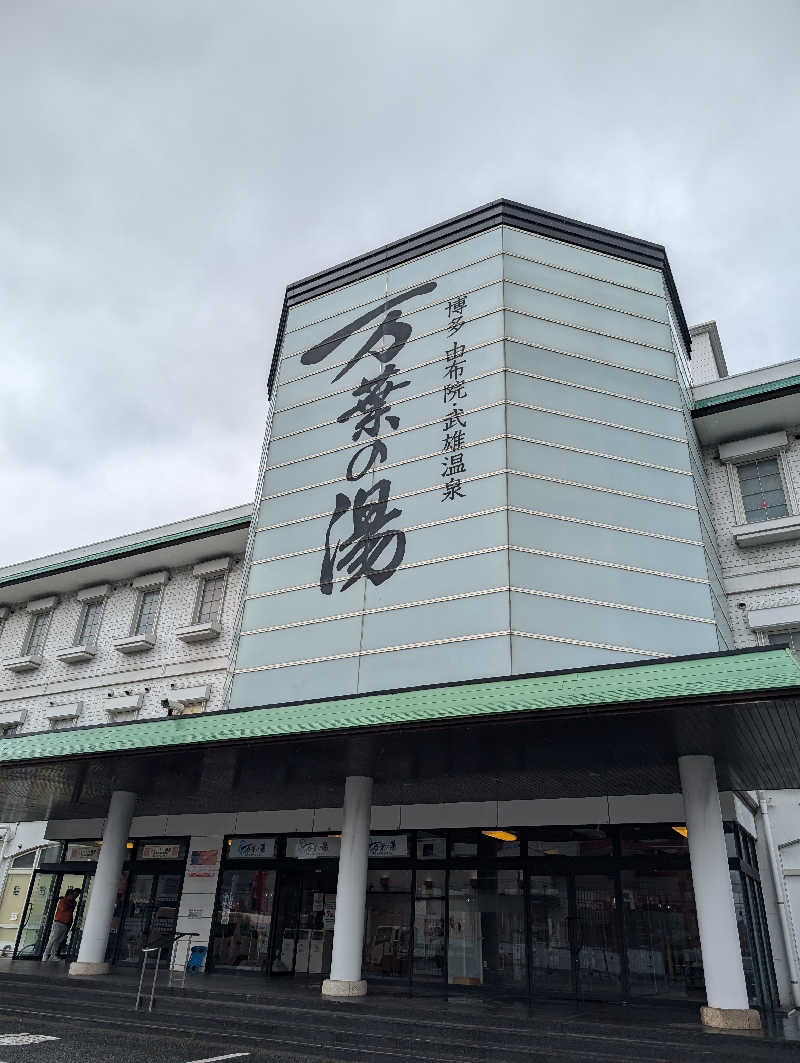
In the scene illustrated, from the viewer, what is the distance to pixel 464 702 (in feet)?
38.1

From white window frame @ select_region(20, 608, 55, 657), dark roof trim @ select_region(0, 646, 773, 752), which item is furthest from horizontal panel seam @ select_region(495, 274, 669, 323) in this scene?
white window frame @ select_region(20, 608, 55, 657)

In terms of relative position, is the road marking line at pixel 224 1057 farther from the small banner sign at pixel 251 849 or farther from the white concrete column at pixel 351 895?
the small banner sign at pixel 251 849

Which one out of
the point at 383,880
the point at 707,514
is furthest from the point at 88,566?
the point at 707,514

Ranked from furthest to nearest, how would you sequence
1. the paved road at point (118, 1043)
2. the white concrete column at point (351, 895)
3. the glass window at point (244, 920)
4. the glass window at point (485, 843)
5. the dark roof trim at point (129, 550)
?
the dark roof trim at point (129, 550), the glass window at point (244, 920), the glass window at point (485, 843), the white concrete column at point (351, 895), the paved road at point (118, 1043)

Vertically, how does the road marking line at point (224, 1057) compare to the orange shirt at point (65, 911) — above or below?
below

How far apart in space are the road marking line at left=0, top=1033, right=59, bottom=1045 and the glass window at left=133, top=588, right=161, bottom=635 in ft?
49.7

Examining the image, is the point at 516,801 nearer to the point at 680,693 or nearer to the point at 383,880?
the point at 383,880

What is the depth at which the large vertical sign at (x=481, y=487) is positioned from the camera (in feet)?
55.9

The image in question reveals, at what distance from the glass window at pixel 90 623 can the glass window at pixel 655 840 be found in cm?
1844

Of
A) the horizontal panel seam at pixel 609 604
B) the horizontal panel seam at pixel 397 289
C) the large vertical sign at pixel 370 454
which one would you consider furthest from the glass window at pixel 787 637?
the horizontal panel seam at pixel 397 289

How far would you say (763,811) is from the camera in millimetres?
16750

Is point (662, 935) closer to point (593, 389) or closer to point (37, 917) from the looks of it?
point (593, 389)

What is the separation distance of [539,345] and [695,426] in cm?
461

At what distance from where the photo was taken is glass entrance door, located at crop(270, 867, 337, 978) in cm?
1809
